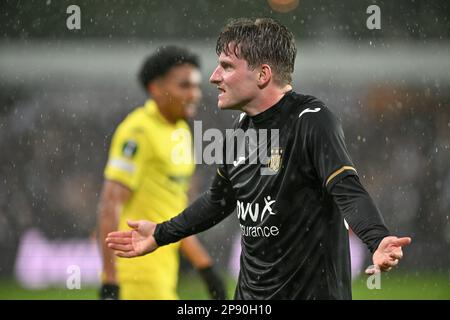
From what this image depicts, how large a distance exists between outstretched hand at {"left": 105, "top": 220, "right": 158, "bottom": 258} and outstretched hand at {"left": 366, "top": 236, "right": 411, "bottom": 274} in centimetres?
118

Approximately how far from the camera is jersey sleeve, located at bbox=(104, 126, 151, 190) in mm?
5184

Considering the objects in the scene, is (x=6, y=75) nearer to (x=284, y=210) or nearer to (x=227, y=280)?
(x=227, y=280)

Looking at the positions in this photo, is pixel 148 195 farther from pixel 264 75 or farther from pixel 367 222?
pixel 367 222

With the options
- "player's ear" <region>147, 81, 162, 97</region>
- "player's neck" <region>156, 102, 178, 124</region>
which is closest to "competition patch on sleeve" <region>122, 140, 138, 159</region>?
"player's neck" <region>156, 102, 178, 124</region>

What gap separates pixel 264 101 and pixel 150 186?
7.36 ft

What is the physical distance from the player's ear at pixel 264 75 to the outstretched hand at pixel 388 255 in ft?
3.08

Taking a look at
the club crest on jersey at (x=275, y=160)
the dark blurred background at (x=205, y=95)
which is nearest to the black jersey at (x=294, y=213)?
the club crest on jersey at (x=275, y=160)

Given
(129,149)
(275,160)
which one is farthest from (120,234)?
(129,149)

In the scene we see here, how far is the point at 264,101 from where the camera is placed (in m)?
3.08

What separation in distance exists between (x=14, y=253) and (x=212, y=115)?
2.30 meters

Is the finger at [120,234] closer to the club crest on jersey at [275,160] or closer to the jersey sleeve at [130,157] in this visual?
the club crest on jersey at [275,160]

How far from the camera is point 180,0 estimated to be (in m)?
7.46
